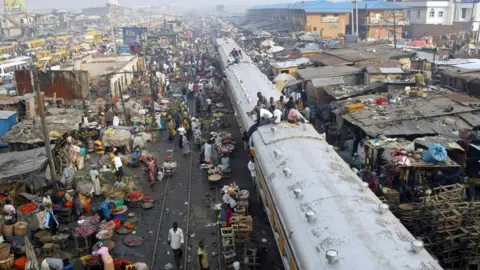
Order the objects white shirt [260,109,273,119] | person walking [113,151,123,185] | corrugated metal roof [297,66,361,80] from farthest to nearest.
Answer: corrugated metal roof [297,66,361,80] → person walking [113,151,123,185] → white shirt [260,109,273,119]

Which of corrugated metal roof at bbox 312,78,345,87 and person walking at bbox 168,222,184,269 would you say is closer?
person walking at bbox 168,222,184,269

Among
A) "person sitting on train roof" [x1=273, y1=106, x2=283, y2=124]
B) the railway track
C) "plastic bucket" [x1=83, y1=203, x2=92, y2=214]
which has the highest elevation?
"person sitting on train roof" [x1=273, y1=106, x2=283, y2=124]

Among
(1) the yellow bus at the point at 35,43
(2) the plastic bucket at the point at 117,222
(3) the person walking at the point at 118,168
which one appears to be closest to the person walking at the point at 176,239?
(2) the plastic bucket at the point at 117,222

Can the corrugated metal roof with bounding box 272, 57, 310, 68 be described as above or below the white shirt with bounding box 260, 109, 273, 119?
below

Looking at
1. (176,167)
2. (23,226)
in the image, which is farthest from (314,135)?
(23,226)

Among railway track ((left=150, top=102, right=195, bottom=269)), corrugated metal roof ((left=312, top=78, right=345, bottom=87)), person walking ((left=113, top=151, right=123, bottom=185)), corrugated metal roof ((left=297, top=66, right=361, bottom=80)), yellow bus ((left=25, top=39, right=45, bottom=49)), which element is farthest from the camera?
yellow bus ((left=25, top=39, right=45, bottom=49))

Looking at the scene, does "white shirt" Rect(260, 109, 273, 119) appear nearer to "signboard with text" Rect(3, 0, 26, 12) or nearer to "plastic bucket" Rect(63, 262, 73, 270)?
"plastic bucket" Rect(63, 262, 73, 270)

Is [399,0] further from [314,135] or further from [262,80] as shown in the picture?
[314,135]

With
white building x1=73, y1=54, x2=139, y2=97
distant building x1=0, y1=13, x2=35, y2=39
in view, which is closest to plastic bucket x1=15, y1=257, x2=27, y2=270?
white building x1=73, y1=54, x2=139, y2=97
